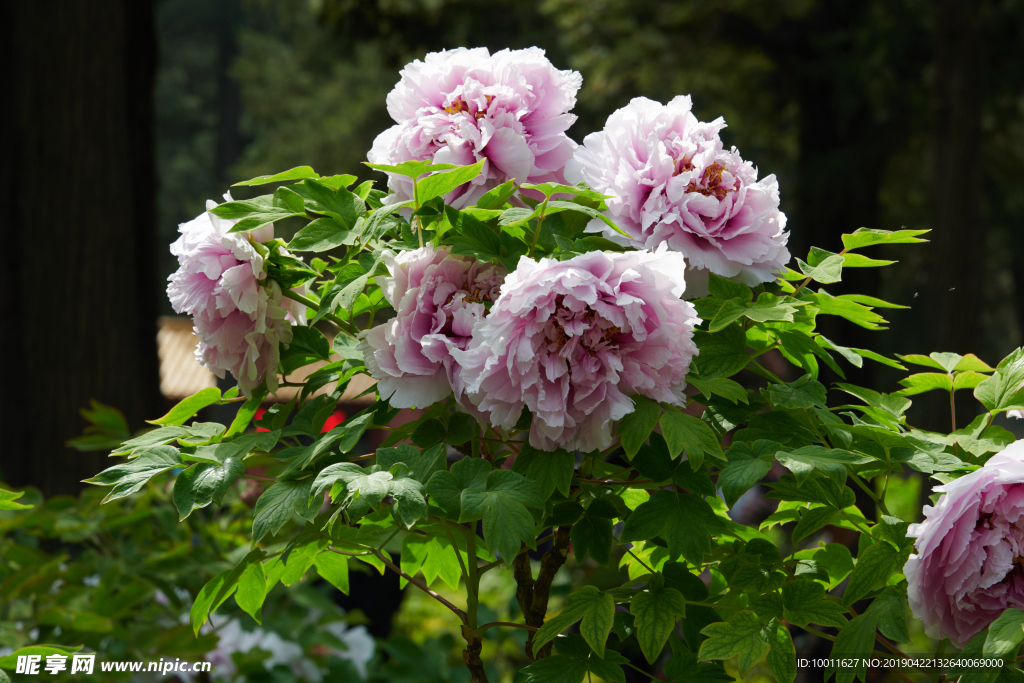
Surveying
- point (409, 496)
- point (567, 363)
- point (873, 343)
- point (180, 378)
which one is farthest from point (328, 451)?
point (180, 378)

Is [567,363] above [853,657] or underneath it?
above

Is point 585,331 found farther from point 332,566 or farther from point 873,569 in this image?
point 332,566

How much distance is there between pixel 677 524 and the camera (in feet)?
3.54

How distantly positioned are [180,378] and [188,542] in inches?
366

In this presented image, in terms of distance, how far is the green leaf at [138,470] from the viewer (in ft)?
3.38

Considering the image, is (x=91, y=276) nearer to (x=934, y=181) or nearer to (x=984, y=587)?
(x=984, y=587)

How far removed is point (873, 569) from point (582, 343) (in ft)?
1.60

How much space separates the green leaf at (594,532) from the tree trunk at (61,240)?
139 inches

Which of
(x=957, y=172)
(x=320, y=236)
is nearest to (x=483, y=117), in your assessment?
(x=320, y=236)

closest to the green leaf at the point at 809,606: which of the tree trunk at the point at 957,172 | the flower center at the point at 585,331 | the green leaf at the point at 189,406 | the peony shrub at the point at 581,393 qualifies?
the peony shrub at the point at 581,393

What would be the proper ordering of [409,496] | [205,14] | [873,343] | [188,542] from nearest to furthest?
[409,496], [188,542], [873,343], [205,14]

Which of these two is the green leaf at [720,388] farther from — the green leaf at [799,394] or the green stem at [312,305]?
the green stem at [312,305]

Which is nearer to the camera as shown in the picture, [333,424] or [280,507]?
[280,507]

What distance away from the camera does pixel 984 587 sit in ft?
3.14
